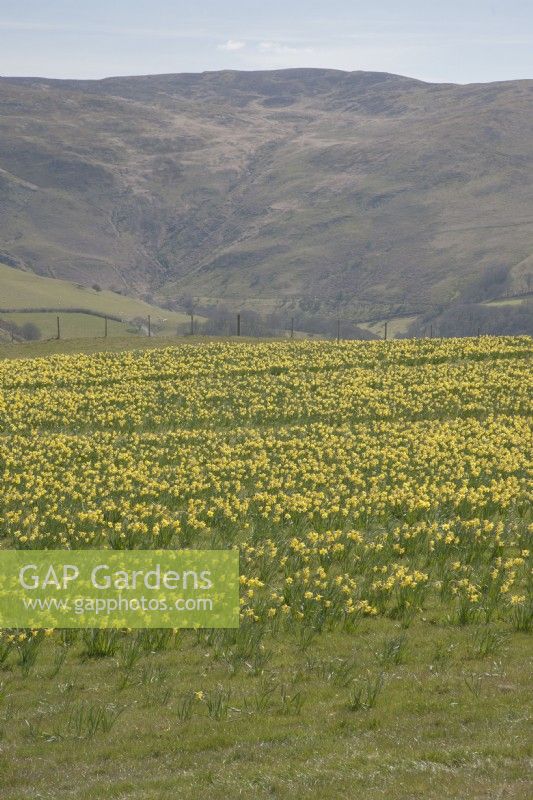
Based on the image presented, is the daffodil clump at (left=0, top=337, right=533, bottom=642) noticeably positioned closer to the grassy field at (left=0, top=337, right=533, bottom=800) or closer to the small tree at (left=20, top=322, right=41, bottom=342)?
the grassy field at (left=0, top=337, right=533, bottom=800)

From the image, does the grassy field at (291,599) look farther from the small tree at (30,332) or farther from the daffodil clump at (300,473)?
the small tree at (30,332)

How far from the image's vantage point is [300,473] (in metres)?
23.7

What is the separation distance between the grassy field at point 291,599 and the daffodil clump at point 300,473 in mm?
80

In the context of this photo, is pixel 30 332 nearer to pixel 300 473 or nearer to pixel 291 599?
pixel 300 473

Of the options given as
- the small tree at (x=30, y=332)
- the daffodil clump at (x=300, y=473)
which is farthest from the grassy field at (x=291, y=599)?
the small tree at (x=30, y=332)

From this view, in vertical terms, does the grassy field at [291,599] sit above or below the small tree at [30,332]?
above

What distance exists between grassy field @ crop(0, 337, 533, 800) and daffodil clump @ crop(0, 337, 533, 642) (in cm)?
8

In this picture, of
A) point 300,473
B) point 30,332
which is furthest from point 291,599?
point 30,332

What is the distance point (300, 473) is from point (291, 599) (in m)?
9.26

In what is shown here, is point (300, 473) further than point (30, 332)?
No

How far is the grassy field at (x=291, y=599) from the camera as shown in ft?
31.4

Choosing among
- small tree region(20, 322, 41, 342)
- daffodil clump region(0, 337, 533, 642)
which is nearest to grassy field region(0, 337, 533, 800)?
daffodil clump region(0, 337, 533, 642)

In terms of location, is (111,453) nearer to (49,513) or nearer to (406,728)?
(49,513)

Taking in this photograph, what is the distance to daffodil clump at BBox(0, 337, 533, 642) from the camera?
51.1 ft
